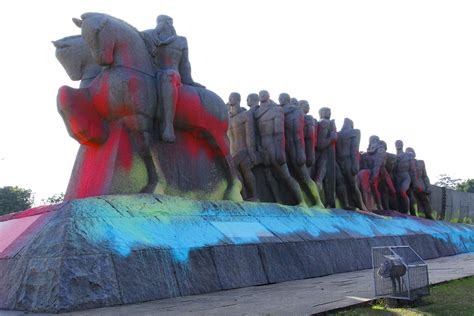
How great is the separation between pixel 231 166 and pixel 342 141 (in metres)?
5.91

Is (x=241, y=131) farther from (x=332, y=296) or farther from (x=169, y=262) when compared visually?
(x=332, y=296)

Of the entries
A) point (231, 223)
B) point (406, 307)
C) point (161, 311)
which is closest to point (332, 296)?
point (406, 307)

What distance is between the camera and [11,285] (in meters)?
6.47

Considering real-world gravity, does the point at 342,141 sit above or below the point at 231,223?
above

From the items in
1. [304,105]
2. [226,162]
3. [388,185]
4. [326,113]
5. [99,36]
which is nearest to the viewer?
[99,36]

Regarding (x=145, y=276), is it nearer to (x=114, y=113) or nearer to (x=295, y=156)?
(x=114, y=113)

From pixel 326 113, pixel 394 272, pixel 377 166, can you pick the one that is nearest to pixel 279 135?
pixel 326 113

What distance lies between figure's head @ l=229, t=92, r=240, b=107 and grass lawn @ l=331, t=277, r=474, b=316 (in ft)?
24.7

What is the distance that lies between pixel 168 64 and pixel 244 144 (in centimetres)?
370

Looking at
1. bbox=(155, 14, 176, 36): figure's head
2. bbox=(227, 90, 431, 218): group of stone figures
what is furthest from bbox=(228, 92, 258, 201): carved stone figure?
bbox=(155, 14, 176, 36): figure's head

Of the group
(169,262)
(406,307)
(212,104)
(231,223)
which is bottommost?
(406,307)

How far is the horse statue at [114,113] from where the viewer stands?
9359 mm

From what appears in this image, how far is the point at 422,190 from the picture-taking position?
2067 cm

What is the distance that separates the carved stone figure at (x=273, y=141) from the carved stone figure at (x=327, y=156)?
1673 millimetres
